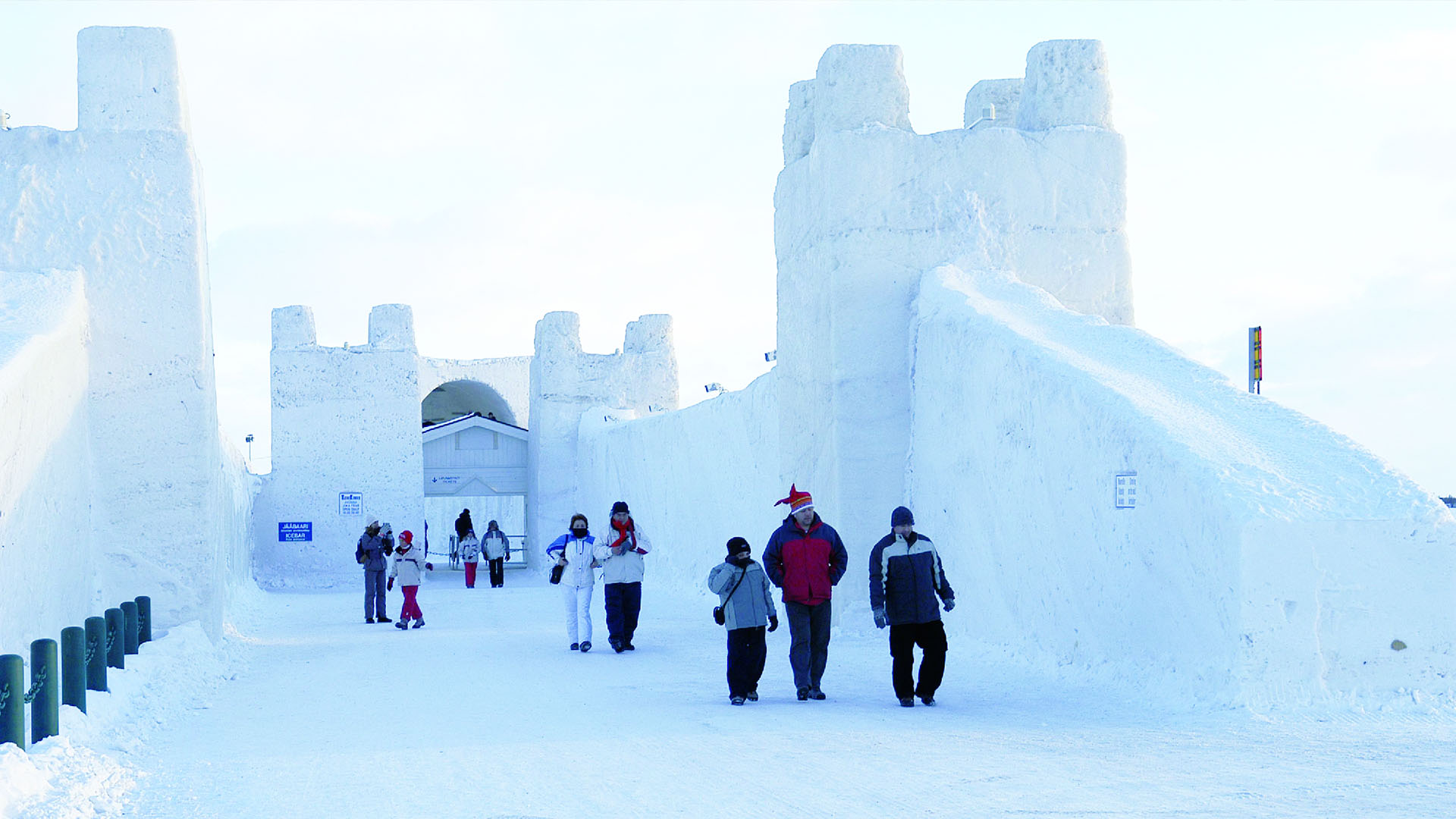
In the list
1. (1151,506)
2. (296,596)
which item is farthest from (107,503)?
(296,596)

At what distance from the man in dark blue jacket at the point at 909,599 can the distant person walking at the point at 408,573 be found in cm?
849

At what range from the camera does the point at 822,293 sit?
1438cm

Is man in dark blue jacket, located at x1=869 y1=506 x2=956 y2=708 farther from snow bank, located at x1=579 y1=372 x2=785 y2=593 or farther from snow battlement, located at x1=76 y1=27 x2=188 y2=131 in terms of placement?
snow battlement, located at x1=76 y1=27 x2=188 y2=131

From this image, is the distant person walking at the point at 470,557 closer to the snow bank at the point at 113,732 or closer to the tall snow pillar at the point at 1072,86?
the snow bank at the point at 113,732

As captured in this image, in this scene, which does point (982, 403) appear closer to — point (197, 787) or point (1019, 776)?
point (1019, 776)

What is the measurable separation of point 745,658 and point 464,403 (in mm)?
33274

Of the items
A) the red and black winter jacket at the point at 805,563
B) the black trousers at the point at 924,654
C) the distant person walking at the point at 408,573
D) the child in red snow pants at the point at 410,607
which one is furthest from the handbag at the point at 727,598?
the child in red snow pants at the point at 410,607

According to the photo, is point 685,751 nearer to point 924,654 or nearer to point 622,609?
point 924,654

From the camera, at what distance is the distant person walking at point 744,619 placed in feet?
30.9

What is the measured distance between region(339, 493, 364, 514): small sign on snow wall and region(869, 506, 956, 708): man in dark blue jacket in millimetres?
20570

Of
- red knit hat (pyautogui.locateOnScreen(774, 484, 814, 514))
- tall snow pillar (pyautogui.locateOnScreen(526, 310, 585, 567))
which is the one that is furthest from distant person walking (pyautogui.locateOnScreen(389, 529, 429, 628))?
tall snow pillar (pyautogui.locateOnScreen(526, 310, 585, 567))

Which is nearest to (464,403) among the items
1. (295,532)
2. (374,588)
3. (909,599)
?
(295,532)

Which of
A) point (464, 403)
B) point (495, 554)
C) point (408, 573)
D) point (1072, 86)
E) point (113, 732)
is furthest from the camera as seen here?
point (464, 403)

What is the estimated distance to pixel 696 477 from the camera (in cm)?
2152
